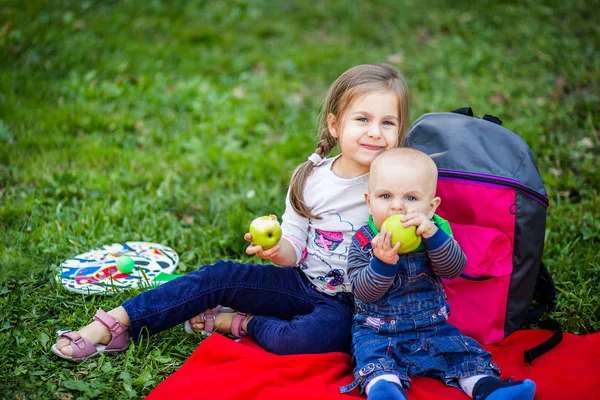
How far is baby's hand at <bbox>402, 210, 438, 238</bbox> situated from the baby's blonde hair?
61cm

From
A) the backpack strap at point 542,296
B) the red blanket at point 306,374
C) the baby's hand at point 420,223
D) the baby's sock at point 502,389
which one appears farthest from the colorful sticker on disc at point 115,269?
the backpack strap at point 542,296

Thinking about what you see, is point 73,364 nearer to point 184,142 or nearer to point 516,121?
point 184,142

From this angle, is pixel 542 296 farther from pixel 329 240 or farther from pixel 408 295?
pixel 329 240

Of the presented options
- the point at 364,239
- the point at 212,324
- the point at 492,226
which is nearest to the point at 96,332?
the point at 212,324

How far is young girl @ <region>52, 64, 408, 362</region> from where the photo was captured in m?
2.93

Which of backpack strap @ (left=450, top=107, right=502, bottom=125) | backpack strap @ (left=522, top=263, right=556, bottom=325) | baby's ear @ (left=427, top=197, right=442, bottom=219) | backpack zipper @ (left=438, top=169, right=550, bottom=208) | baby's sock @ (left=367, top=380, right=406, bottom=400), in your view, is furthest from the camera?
backpack strap @ (left=450, top=107, right=502, bottom=125)

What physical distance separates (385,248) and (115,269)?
179cm

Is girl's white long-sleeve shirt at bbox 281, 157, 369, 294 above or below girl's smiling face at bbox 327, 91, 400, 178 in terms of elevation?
below

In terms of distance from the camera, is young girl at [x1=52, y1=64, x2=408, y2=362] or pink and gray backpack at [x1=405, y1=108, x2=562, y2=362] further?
pink and gray backpack at [x1=405, y1=108, x2=562, y2=362]

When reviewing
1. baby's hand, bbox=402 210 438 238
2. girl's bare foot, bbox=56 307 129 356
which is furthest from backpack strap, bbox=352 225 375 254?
girl's bare foot, bbox=56 307 129 356

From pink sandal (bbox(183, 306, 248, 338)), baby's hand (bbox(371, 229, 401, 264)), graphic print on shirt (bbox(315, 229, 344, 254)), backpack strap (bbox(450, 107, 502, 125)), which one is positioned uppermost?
backpack strap (bbox(450, 107, 502, 125))

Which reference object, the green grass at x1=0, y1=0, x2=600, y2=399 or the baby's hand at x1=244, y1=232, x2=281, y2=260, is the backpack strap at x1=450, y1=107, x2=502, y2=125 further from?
the baby's hand at x1=244, y1=232, x2=281, y2=260

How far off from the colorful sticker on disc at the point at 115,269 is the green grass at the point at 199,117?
0.28 ft

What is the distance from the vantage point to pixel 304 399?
100 inches
